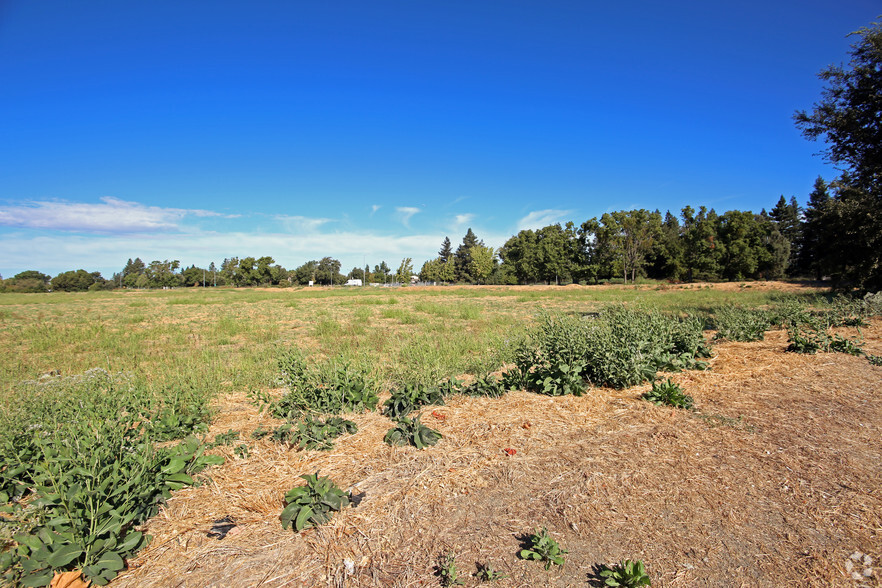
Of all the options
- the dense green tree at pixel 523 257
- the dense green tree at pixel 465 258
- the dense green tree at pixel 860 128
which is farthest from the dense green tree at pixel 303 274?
the dense green tree at pixel 860 128

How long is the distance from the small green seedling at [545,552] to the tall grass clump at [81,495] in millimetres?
2068

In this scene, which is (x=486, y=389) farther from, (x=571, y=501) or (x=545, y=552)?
(x=545, y=552)

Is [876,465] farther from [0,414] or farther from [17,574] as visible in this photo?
[0,414]

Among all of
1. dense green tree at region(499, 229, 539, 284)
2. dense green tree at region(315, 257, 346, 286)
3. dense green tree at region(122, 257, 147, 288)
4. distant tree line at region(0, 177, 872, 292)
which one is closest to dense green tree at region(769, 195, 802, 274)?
distant tree line at region(0, 177, 872, 292)

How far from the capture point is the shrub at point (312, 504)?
2.44 meters

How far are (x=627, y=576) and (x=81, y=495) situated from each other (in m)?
2.74

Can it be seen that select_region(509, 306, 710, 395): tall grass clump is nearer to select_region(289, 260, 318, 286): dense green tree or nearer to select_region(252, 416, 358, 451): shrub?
select_region(252, 416, 358, 451): shrub

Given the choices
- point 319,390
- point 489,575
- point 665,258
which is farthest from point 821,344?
point 665,258

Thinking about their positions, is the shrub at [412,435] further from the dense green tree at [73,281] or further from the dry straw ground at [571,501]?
the dense green tree at [73,281]

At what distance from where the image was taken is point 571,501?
8.63 ft

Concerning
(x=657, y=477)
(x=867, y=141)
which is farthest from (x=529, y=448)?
(x=867, y=141)

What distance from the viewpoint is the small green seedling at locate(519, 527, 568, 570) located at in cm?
207

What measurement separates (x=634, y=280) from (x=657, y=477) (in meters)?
59.4

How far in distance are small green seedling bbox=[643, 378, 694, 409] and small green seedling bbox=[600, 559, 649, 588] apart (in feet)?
8.66
